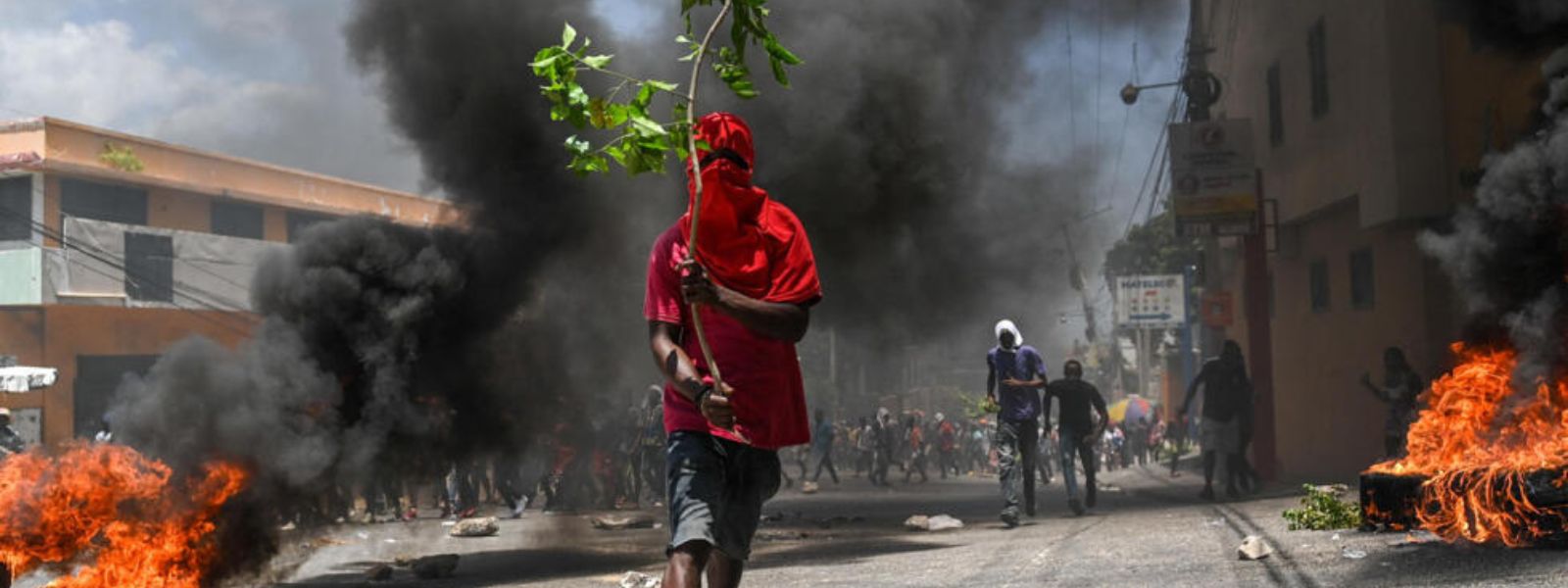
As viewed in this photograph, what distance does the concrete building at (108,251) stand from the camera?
20.6 meters

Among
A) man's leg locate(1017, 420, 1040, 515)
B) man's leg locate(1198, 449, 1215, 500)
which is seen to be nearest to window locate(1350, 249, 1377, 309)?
man's leg locate(1198, 449, 1215, 500)

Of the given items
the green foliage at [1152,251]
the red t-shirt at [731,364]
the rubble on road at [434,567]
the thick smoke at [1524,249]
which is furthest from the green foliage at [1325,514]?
the green foliage at [1152,251]

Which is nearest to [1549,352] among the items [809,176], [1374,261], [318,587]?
[318,587]

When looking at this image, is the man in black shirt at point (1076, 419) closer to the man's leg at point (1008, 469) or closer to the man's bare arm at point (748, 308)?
the man's leg at point (1008, 469)

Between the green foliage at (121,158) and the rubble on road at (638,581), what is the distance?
18.2 m

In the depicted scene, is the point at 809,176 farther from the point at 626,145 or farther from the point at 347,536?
the point at 626,145

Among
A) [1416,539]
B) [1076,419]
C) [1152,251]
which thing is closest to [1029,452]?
[1076,419]

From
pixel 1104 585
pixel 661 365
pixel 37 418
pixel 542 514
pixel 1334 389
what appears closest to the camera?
pixel 661 365

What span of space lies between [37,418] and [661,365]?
20173 mm

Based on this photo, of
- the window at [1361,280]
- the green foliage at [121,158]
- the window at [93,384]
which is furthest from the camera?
the green foliage at [121,158]

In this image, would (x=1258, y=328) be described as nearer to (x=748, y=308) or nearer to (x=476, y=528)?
(x=476, y=528)

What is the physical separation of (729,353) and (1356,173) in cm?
1182

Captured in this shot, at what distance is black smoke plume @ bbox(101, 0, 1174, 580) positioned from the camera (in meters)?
7.43

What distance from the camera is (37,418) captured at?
20.3m
